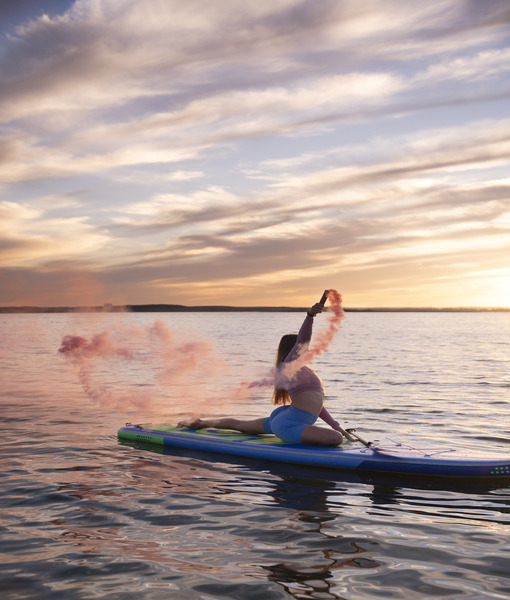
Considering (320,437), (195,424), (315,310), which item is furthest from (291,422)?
(195,424)

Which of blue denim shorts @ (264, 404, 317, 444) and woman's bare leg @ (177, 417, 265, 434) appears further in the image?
woman's bare leg @ (177, 417, 265, 434)

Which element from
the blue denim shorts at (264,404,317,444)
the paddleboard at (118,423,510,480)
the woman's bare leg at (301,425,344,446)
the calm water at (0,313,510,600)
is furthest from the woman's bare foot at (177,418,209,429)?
the woman's bare leg at (301,425,344,446)

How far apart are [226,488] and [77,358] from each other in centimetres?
573

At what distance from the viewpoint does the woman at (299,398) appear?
373 inches

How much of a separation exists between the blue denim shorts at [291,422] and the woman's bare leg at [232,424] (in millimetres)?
768

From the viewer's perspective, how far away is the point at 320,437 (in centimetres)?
1008

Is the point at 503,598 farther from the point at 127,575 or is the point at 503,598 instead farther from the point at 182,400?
the point at 182,400

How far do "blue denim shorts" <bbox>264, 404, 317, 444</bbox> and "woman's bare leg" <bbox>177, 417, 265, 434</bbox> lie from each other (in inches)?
30.2

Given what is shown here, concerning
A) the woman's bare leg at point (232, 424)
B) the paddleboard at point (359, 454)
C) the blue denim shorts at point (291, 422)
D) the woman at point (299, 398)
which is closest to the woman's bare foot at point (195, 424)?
Result: the woman's bare leg at point (232, 424)

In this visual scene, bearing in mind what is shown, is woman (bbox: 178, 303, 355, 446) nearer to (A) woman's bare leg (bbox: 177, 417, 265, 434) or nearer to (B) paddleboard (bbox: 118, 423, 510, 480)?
(B) paddleboard (bbox: 118, 423, 510, 480)

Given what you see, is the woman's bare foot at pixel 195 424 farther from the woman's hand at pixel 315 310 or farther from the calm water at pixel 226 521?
the woman's hand at pixel 315 310

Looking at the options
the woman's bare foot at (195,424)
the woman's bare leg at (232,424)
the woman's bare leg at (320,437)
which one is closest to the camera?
the woman's bare leg at (320,437)

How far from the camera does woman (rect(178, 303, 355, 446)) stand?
948 centimetres

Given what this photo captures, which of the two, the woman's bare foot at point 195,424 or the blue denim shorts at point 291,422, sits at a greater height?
the blue denim shorts at point 291,422
